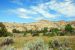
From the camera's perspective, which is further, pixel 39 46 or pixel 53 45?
pixel 53 45

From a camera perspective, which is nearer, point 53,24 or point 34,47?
point 34,47

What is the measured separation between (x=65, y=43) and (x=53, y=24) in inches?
6270

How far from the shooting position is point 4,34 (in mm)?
48250

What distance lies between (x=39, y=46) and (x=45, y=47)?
0.51 metres

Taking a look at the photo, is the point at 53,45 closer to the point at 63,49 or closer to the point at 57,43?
the point at 57,43

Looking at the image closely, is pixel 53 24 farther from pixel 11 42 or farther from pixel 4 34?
pixel 11 42

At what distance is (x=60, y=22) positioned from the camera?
18975 cm

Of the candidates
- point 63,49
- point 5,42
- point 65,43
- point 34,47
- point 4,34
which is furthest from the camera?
point 4,34

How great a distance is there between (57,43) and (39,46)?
5339mm

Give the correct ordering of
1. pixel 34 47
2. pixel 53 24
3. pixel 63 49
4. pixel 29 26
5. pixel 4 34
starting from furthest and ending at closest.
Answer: pixel 53 24, pixel 29 26, pixel 4 34, pixel 63 49, pixel 34 47

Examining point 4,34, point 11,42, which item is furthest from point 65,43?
point 4,34

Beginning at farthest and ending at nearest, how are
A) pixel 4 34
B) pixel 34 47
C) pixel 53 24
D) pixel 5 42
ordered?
pixel 53 24 < pixel 4 34 < pixel 5 42 < pixel 34 47

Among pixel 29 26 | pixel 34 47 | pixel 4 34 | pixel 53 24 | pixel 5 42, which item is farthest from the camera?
pixel 53 24

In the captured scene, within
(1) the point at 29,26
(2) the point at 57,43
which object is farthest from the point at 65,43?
(1) the point at 29,26
